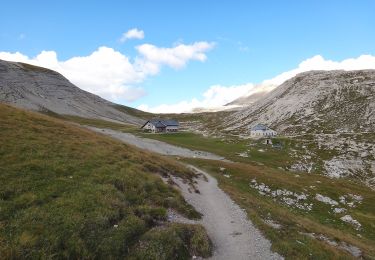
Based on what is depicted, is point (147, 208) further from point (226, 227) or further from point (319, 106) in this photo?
point (319, 106)

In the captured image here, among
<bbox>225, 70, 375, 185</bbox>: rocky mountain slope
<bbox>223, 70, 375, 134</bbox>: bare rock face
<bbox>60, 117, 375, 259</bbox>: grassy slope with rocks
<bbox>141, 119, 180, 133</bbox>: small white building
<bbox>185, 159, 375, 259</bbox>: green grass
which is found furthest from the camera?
<bbox>141, 119, 180, 133</bbox>: small white building

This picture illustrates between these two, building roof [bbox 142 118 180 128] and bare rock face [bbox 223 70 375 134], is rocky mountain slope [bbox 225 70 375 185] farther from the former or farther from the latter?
building roof [bbox 142 118 180 128]

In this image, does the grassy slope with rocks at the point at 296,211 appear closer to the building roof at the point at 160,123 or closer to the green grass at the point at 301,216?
the green grass at the point at 301,216

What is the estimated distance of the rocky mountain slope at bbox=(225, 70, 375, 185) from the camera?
91125 mm

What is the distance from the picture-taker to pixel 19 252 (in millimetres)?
16203

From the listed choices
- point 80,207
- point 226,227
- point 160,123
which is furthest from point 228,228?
point 160,123

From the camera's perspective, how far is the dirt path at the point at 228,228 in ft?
71.8

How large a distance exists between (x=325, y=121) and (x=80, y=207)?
135572 millimetres

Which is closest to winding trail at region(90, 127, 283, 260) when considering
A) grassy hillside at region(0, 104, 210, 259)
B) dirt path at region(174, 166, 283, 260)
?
dirt path at region(174, 166, 283, 260)

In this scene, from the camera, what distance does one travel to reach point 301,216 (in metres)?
41.0

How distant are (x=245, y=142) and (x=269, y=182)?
206 feet

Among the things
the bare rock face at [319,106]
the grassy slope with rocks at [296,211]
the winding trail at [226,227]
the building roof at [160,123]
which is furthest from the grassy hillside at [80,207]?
the building roof at [160,123]

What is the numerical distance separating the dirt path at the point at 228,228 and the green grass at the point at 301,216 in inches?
36.3

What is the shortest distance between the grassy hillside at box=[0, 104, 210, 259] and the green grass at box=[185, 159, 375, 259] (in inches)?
256
